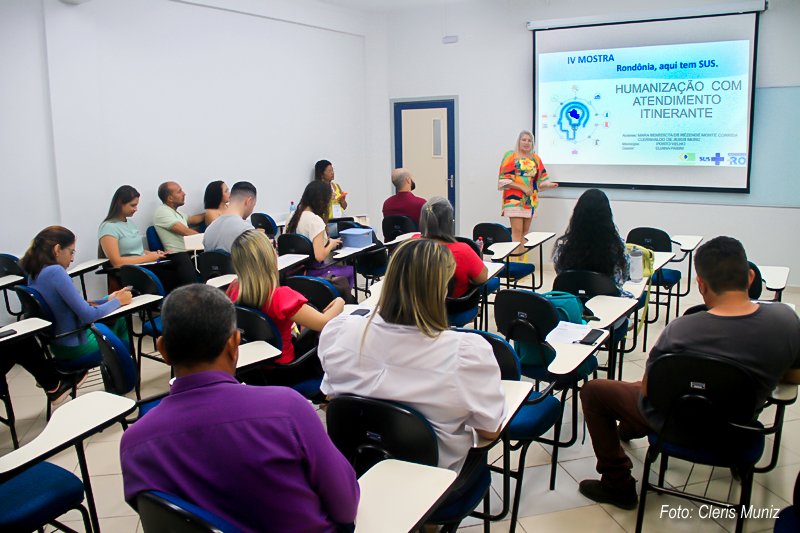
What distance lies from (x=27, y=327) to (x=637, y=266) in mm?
3591

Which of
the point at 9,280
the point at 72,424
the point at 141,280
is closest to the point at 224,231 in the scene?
the point at 141,280

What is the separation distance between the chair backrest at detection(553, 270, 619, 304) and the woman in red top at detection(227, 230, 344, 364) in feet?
5.07

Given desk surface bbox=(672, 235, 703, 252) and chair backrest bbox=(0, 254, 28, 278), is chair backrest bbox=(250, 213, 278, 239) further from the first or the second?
desk surface bbox=(672, 235, 703, 252)

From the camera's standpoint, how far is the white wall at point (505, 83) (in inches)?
248

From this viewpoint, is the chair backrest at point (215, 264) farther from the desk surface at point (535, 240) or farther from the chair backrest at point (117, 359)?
the desk surface at point (535, 240)

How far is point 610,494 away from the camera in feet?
9.21

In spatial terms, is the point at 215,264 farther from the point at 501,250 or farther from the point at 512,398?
the point at 512,398

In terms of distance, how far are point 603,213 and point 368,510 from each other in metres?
2.62

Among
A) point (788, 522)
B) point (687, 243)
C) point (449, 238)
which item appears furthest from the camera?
point (687, 243)

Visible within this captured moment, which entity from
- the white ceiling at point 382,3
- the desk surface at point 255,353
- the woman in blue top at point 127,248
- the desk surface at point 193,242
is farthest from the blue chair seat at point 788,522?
the white ceiling at point 382,3

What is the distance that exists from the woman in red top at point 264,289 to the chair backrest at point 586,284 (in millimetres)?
1545

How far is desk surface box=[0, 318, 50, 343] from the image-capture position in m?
3.11

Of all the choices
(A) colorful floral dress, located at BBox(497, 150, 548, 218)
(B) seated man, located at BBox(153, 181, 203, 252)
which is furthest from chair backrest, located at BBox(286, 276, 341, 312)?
(A) colorful floral dress, located at BBox(497, 150, 548, 218)

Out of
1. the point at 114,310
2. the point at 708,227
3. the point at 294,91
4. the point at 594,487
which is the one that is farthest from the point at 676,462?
the point at 294,91
